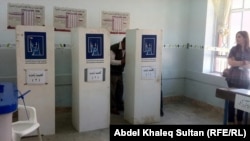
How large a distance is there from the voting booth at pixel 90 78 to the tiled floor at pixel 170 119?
175 mm

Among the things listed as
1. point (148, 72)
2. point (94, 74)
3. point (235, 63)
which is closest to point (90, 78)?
point (94, 74)

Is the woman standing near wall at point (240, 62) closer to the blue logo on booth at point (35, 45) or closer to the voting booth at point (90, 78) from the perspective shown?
the voting booth at point (90, 78)

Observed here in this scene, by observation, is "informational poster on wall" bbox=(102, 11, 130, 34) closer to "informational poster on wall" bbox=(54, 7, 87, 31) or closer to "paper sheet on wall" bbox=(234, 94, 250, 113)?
"informational poster on wall" bbox=(54, 7, 87, 31)

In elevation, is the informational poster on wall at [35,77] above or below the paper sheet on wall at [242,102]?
above

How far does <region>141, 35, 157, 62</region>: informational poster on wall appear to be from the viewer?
4078 millimetres

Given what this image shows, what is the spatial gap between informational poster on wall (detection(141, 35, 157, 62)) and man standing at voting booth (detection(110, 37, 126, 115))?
549 mm

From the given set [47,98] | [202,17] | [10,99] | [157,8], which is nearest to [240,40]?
[202,17]

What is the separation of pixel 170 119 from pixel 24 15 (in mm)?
2848

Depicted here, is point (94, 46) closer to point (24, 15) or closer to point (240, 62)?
point (24, 15)

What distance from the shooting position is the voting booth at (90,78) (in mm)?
3680

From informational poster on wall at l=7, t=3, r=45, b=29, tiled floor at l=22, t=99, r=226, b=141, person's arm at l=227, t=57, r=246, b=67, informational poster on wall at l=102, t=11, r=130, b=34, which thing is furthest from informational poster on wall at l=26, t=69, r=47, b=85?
person's arm at l=227, t=57, r=246, b=67

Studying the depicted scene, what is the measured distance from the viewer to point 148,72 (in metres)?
4.15

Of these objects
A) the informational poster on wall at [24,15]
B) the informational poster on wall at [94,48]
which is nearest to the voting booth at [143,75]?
the informational poster on wall at [94,48]

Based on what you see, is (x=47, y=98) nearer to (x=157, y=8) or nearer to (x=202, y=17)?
(x=157, y=8)
